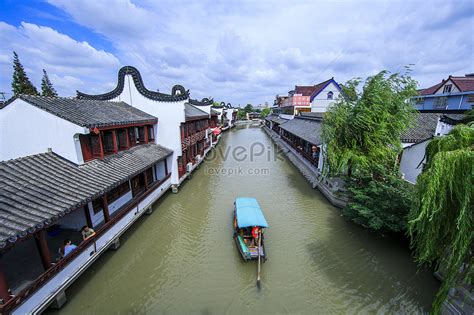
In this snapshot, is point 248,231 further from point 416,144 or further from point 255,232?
point 416,144

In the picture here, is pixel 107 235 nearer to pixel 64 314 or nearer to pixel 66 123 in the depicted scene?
pixel 64 314

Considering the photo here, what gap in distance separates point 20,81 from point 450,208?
72.9 meters

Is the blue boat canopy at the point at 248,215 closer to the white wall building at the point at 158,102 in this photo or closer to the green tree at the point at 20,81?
the white wall building at the point at 158,102

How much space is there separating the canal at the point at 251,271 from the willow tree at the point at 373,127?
4.09 metres

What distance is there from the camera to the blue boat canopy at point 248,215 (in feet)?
34.2

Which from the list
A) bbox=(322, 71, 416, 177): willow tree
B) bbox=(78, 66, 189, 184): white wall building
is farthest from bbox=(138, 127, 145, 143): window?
bbox=(322, 71, 416, 177): willow tree

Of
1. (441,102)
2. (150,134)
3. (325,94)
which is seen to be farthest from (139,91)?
(441,102)

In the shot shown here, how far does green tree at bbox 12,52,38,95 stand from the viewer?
156 ft

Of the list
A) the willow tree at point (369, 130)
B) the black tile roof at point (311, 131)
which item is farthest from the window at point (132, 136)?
the black tile roof at point (311, 131)

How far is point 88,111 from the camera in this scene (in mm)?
12273

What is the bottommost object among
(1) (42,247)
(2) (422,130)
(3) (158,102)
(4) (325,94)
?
(1) (42,247)

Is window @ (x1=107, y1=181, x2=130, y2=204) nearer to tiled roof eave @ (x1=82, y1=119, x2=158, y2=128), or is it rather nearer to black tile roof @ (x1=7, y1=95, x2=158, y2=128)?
tiled roof eave @ (x1=82, y1=119, x2=158, y2=128)

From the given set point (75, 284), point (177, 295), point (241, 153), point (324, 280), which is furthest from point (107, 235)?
point (241, 153)

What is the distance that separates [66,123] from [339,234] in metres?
15.8
